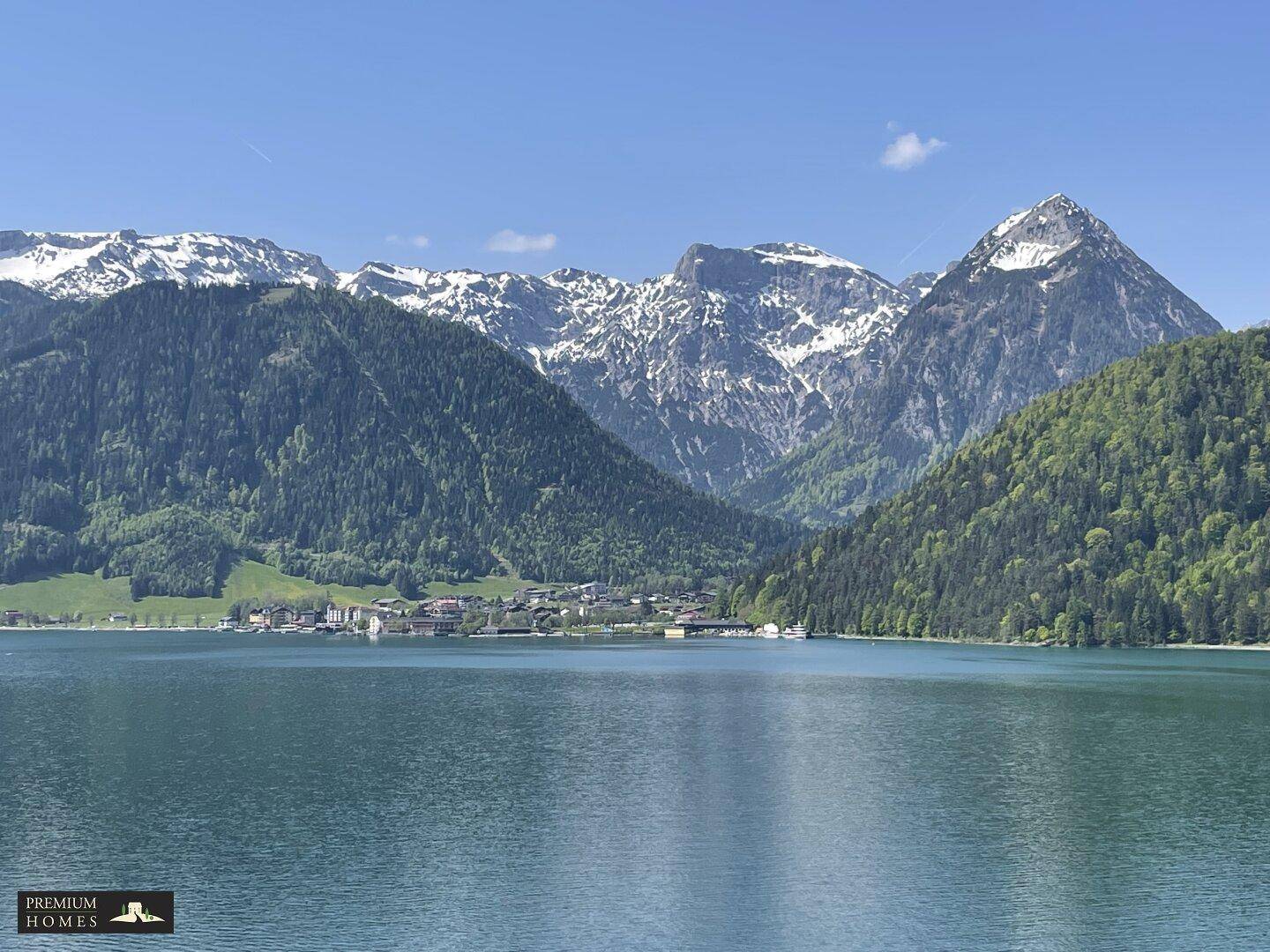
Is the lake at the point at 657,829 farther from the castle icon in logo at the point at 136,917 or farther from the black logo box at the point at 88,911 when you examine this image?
the castle icon in logo at the point at 136,917

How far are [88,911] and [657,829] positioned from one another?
36.1 meters

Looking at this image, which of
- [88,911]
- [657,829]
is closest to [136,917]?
[88,911]

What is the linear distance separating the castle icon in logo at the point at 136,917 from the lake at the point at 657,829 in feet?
5.66

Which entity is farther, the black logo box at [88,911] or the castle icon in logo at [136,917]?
the castle icon in logo at [136,917]

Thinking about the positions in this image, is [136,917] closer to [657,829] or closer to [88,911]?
[88,911]

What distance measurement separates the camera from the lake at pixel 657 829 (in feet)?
242

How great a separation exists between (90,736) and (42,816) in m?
48.9

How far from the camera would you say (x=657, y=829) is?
95688mm

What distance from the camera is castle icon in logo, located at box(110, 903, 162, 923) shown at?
238ft

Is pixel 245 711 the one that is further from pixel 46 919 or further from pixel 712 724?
pixel 46 919

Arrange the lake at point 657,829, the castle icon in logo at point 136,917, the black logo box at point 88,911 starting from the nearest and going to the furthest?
the black logo box at point 88,911 < the castle icon in logo at point 136,917 < the lake at point 657,829

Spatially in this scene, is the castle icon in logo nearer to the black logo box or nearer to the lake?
the black logo box

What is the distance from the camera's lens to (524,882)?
82000mm

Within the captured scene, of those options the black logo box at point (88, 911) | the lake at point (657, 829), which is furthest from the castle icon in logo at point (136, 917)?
the lake at point (657, 829)
